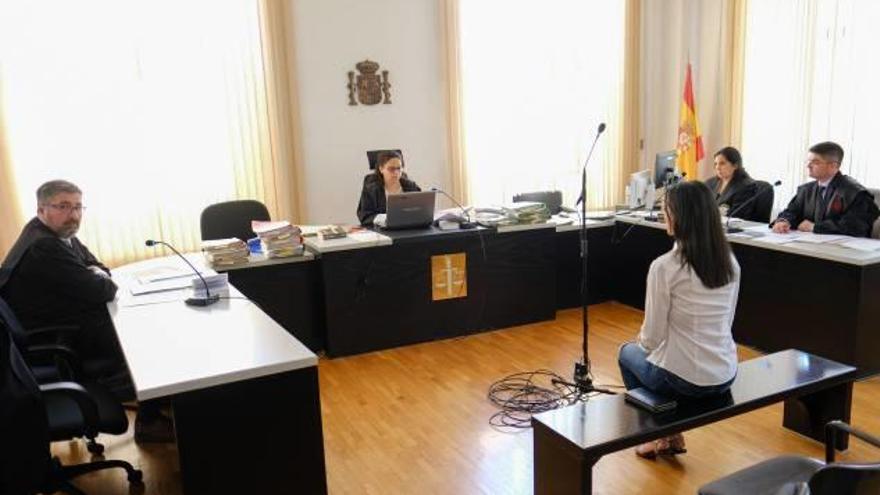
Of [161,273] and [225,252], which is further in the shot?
[225,252]

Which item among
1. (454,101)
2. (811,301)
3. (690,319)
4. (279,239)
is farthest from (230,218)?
(811,301)

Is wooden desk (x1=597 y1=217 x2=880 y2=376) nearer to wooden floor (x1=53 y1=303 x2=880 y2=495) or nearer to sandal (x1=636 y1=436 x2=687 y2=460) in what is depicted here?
wooden floor (x1=53 y1=303 x2=880 y2=495)

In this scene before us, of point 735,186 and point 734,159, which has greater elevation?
point 734,159

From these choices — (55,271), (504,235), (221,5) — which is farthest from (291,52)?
(55,271)

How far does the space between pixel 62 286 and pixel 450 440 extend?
1.81 metres

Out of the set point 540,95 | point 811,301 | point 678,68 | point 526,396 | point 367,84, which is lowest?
point 526,396

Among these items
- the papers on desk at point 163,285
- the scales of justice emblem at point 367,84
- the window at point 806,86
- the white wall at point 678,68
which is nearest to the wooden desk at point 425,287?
the papers on desk at point 163,285

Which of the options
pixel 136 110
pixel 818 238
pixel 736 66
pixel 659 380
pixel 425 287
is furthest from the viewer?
pixel 736 66

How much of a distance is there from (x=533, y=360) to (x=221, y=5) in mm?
3405

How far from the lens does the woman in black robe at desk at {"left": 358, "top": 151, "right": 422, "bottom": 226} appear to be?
463cm

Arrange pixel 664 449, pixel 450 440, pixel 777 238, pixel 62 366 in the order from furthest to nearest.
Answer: pixel 777 238
pixel 450 440
pixel 664 449
pixel 62 366

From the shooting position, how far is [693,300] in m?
2.32

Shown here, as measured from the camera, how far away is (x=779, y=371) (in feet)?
8.80

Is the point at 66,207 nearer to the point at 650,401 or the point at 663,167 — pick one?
the point at 650,401
